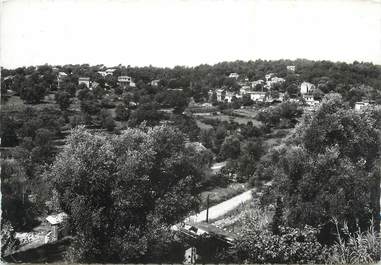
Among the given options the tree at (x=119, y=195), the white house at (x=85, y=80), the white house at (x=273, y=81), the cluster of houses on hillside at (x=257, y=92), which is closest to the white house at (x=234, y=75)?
the cluster of houses on hillside at (x=257, y=92)

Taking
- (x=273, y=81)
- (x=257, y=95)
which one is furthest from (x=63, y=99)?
(x=273, y=81)

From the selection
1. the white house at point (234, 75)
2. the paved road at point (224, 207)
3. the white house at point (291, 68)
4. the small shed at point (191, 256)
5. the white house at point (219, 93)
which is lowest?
the paved road at point (224, 207)

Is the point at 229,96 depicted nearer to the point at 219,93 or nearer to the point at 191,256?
the point at 219,93

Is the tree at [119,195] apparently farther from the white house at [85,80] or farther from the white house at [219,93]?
the white house at [219,93]

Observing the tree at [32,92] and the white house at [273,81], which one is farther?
the white house at [273,81]

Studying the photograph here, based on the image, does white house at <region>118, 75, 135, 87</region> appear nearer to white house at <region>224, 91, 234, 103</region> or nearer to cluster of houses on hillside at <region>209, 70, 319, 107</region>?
cluster of houses on hillside at <region>209, 70, 319, 107</region>

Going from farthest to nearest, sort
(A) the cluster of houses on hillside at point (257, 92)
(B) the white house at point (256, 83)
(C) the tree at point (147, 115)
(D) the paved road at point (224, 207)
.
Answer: (B) the white house at point (256, 83), (A) the cluster of houses on hillside at point (257, 92), (D) the paved road at point (224, 207), (C) the tree at point (147, 115)
